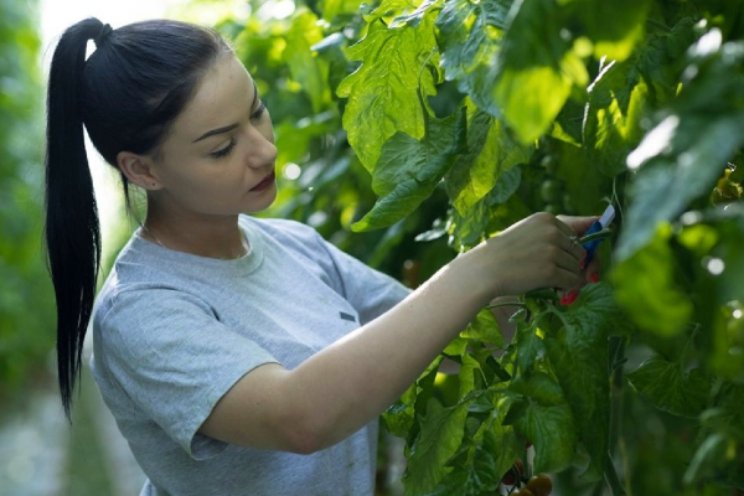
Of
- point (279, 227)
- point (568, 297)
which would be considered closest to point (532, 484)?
point (568, 297)

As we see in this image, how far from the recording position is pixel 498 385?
4.91ft

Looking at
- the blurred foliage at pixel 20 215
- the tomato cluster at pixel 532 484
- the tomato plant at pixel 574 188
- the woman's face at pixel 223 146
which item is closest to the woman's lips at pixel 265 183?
the woman's face at pixel 223 146

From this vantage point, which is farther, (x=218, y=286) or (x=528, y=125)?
(x=218, y=286)

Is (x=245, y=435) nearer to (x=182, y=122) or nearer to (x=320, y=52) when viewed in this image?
(x=182, y=122)

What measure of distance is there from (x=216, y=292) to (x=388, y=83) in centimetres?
50

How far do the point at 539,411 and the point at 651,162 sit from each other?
50cm

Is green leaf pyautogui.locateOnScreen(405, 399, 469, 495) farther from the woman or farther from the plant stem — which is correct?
the plant stem

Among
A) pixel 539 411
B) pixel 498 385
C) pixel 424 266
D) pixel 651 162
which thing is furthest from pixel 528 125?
pixel 424 266

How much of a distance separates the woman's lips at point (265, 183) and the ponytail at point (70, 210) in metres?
0.29

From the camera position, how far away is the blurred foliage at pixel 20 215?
7.09 m

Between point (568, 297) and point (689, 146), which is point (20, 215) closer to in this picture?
point (568, 297)

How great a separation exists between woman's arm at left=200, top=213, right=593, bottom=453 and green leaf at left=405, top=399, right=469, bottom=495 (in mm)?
56

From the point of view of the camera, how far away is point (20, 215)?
7.13 metres

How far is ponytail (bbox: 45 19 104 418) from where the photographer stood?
188 centimetres
